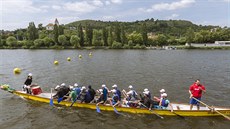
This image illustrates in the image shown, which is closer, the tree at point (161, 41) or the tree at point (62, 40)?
the tree at point (62, 40)

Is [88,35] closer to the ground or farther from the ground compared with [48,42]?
farther from the ground

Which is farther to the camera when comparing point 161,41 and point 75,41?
point 161,41

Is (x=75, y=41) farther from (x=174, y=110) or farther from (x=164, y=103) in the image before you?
(x=174, y=110)

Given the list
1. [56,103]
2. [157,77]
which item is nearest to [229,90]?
[157,77]

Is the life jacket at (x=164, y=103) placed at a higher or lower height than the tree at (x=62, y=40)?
lower

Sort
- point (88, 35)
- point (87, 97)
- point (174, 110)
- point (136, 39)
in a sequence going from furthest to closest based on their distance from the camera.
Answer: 1. point (136, 39)
2. point (88, 35)
3. point (87, 97)
4. point (174, 110)

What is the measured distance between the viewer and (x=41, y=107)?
2070cm

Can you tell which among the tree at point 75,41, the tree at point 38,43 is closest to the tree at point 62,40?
the tree at point 75,41

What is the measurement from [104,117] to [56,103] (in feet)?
16.7

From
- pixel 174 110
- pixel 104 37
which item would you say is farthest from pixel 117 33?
pixel 174 110

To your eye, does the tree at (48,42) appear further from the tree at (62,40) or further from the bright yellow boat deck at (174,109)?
the bright yellow boat deck at (174,109)

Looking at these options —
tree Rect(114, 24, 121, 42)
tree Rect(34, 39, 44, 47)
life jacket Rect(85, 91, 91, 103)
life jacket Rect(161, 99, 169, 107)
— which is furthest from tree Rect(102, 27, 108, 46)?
life jacket Rect(161, 99, 169, 107)

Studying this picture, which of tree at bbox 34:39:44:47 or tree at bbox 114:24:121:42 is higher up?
tree at bbox 114:24:121:42

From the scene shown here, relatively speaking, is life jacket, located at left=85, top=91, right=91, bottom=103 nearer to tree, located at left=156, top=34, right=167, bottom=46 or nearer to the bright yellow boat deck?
the bright yellow boat deck
